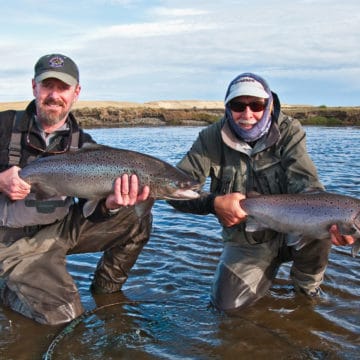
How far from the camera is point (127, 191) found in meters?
3.85

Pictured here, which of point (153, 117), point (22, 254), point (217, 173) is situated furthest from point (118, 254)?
point (153, 117)

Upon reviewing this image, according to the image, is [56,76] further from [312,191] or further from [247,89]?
[312,191]

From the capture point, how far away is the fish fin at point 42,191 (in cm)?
401

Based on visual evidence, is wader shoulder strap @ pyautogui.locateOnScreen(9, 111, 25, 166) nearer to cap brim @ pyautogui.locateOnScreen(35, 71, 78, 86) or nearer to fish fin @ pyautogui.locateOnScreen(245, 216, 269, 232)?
cap brim @ pyautogui.locateOnScreen(35, 71, 78, 86)

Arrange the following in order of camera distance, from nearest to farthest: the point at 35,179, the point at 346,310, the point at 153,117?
the point at 35,179 < the point at 346,310 < the point at 153,117

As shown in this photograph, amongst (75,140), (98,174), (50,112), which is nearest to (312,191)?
(98,174)

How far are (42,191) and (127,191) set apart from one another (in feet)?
2.44

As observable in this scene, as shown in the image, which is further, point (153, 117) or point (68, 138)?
point (153, 117)

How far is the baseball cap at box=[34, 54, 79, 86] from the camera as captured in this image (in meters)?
4.23

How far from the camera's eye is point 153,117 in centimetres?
5019

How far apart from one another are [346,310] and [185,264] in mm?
1861

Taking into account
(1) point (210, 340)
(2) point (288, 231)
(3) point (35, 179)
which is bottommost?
(1) point (210, 340)

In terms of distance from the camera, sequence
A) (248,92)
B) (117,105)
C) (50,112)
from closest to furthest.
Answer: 1. (248,92)
2. (50,112)
3. (117,105)

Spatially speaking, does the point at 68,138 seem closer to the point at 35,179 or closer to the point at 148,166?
the point at 35,179
